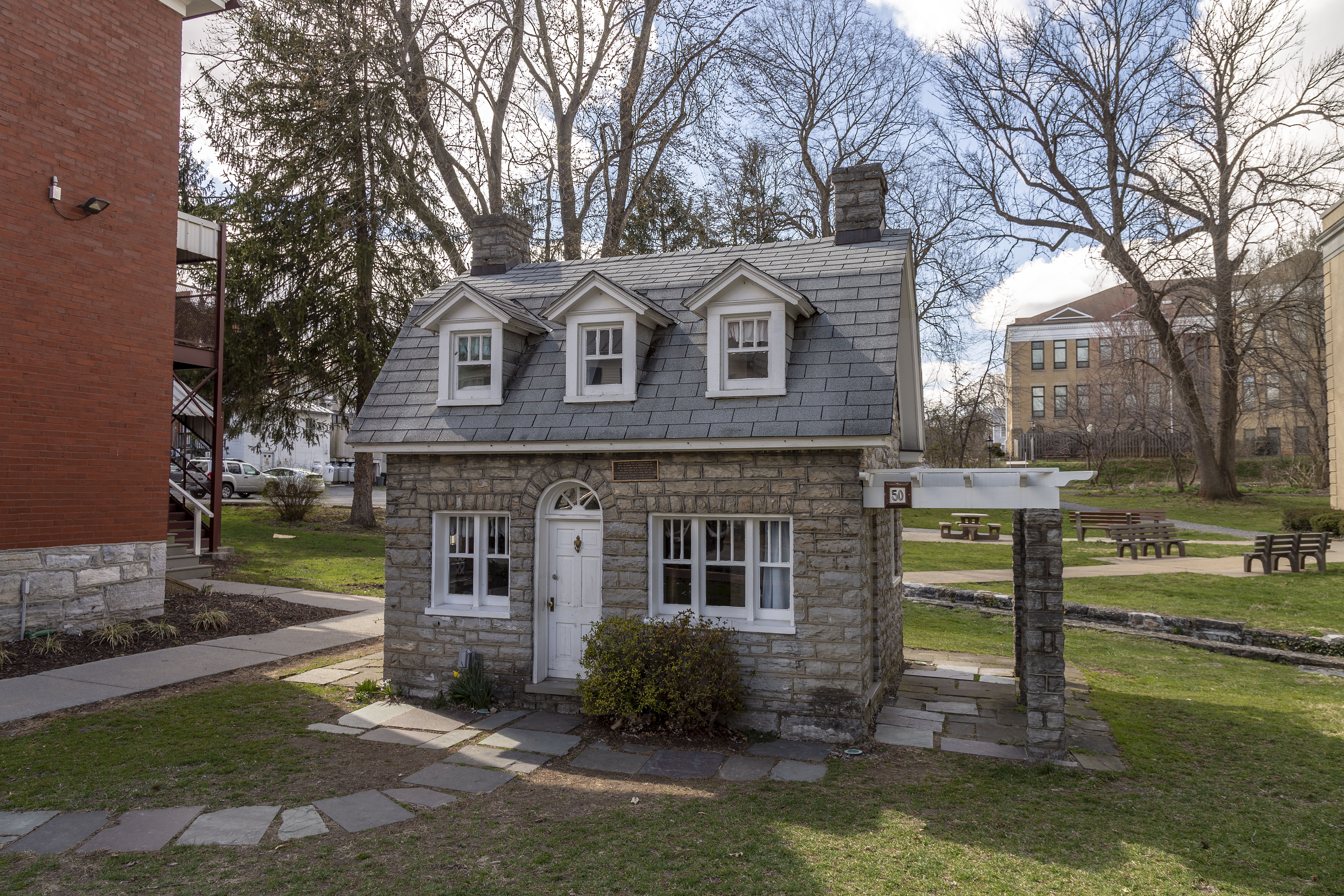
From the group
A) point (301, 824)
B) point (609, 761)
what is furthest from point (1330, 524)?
point (301, 824)

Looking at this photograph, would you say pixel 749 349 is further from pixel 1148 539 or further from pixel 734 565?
pixel 1148 539

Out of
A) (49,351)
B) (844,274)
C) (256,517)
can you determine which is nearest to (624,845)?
(844,274)

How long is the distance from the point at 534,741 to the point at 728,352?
184 inches

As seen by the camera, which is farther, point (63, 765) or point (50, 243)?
point (50, 243)

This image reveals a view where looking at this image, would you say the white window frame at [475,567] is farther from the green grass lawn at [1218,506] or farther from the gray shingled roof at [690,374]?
the green grass lawn at [1218,506]

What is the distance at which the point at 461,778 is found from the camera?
287 inches

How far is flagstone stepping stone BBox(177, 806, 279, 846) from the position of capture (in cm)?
589

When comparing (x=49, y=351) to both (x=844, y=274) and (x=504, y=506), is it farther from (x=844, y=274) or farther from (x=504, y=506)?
(x=844, y=274)

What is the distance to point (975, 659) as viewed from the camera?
12.4m

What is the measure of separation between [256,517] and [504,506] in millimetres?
21596

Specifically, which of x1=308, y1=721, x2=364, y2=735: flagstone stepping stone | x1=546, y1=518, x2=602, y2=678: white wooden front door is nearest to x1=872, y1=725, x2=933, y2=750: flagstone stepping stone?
x1=546, y1=518, x2=602, y2=678: white wooden front door

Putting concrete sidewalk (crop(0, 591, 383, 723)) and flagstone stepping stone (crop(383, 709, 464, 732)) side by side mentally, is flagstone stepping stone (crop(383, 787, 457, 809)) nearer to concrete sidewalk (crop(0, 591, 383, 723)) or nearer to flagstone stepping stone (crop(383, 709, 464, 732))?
flagstone stepping stone (crop(383, 709, 464, 732))

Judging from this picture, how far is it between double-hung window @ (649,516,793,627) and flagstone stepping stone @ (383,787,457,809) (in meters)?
3.00

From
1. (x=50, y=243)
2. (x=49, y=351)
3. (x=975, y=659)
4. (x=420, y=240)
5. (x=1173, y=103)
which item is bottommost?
(x=975, y=659)
